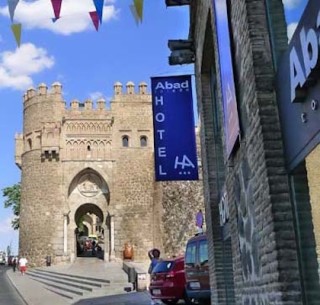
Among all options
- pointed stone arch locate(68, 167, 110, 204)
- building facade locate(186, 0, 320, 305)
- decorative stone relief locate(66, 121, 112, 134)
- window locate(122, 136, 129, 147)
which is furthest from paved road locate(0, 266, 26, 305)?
window locate(122, 136, 129, 147)

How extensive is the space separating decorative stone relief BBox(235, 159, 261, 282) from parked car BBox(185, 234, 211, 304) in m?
6.23

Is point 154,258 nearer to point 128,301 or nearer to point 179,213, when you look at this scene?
point 128,301

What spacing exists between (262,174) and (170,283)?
10.0 m

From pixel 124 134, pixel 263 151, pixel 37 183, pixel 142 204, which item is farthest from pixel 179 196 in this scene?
pixel 263 151

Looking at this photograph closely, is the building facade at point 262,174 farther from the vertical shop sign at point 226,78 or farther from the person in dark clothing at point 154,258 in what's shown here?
the person in dark clothing at point 154,258

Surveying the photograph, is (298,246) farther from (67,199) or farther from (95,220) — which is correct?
(95,220)

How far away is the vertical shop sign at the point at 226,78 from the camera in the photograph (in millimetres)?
5727

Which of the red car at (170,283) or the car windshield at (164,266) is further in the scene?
the car windshield at (164,266)

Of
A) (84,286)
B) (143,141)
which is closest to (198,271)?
(84,286)

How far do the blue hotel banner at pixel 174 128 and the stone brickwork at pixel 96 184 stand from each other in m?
30.1

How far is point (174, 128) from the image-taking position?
9.62m

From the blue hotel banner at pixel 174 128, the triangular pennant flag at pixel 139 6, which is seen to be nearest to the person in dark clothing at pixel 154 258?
the blue hotel banner at pixel 174 128

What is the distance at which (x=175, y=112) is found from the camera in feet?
31.8

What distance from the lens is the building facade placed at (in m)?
4.23
